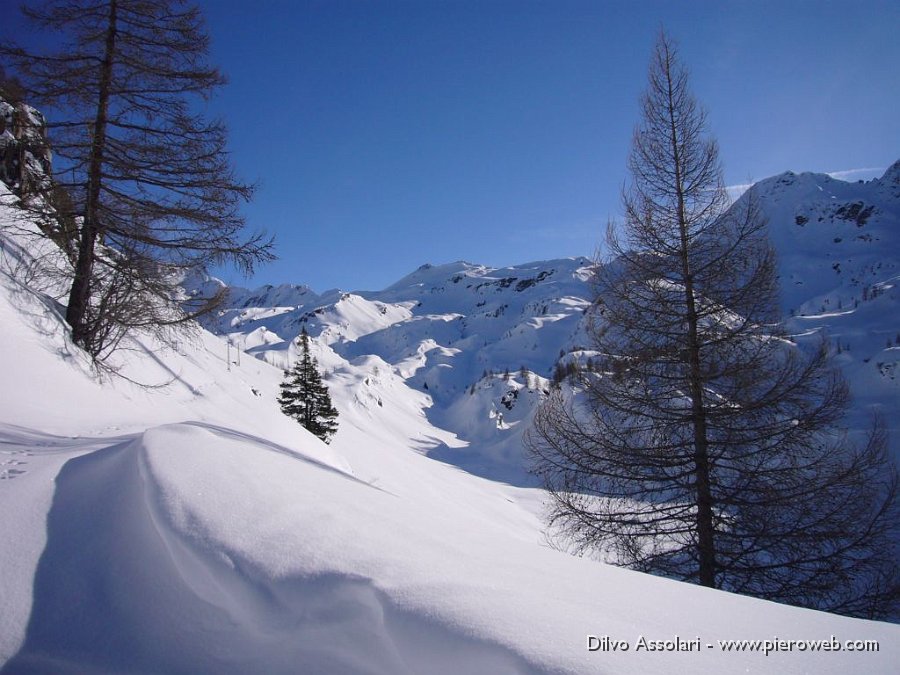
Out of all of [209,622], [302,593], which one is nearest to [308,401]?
[209,622]

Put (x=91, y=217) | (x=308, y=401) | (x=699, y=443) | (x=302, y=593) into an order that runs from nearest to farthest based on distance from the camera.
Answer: (x=302, y=593) → (x=699, y=443) → (x=91, y=217) → (x=308, y=401)

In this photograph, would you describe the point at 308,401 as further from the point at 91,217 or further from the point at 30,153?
the point at 30,153

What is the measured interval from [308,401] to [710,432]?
55.9ft

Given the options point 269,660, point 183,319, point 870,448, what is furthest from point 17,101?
point 870,448

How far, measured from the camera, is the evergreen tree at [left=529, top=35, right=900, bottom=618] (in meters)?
5.06

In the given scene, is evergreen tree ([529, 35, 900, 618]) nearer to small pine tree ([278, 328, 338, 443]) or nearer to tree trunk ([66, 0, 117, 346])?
tree trunk ([66, 0, 117, 346])

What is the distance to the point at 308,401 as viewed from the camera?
63.5ft

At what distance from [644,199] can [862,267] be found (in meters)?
275

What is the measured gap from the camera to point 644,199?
6.06 m

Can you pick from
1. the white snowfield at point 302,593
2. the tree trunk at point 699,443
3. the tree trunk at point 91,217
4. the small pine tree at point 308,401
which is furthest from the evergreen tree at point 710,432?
the small pine tree at point 308,401

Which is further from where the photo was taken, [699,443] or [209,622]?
[699,443]

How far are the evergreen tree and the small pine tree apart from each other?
49.2 feet

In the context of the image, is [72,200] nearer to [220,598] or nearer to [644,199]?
[220,598]

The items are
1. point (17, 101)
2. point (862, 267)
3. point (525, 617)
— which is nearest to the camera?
point (525, 617)
